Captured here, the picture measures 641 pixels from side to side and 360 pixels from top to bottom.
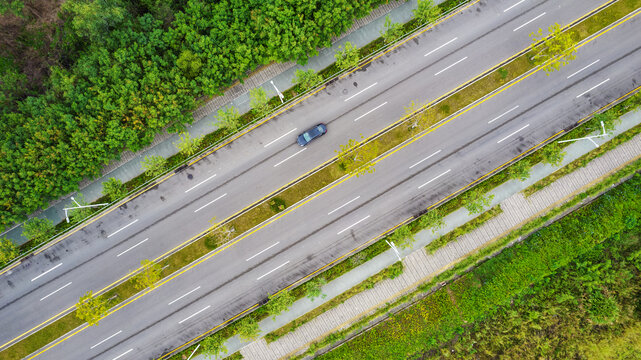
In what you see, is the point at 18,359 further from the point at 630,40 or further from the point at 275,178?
→ the point at 630,40

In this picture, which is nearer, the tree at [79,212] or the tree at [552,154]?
the tree at [552,154]

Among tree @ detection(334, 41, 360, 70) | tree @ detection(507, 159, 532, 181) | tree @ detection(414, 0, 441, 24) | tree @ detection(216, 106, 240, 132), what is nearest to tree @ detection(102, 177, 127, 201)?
tree @ detection(216, 106, 240, 132)

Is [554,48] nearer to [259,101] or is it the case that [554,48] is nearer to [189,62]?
[259,101]

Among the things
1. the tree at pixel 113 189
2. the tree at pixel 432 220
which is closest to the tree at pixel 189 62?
the tree at pixel 113 189

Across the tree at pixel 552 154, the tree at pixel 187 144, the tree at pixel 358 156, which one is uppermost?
the tree at pixel 187 144

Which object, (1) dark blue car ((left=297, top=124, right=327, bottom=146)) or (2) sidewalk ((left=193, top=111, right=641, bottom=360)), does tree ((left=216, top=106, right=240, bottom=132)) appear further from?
(2) sidewalk ((left=193, top=111, right=641, bottom=360))

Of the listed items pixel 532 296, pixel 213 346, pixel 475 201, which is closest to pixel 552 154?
pixel 475 201

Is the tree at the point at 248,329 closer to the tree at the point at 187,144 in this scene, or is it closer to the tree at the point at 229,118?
the tree at the point at 187,144
